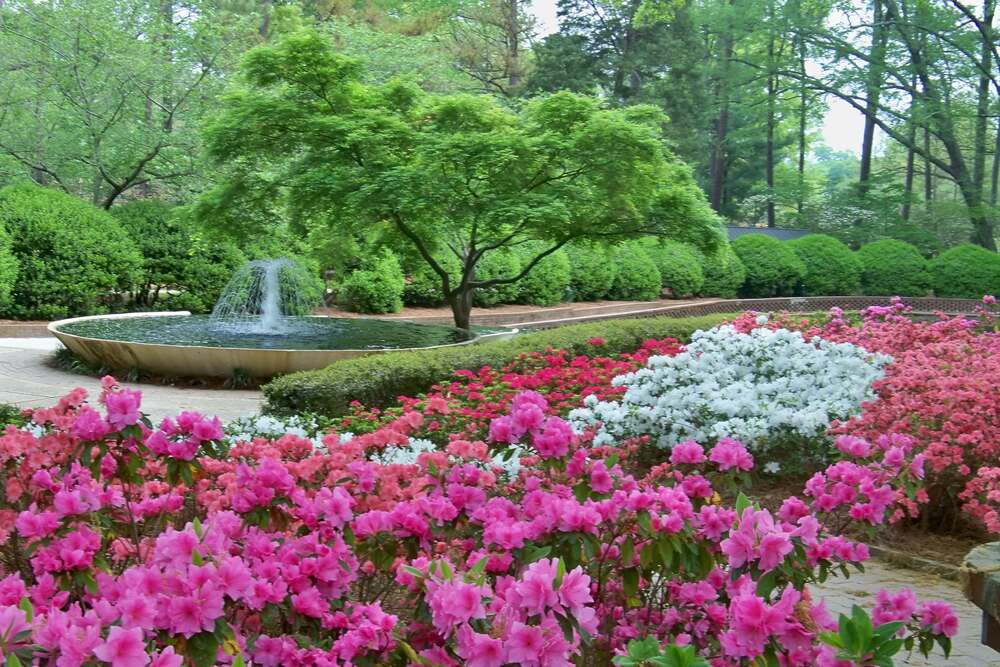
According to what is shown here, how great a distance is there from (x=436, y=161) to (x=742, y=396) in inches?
204

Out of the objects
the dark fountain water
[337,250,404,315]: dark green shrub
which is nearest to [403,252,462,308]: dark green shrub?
[337,250,404,315]: dark green shrub

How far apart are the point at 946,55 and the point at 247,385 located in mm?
24211

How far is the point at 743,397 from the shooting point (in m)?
5.41

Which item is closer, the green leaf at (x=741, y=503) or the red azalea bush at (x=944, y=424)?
the green leaf at (x=741, y=503)

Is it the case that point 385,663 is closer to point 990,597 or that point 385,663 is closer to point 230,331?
point 990,597

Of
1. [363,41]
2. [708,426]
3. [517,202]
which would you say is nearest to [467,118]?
[517,202]

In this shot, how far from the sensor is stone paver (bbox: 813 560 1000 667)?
3.26 metres

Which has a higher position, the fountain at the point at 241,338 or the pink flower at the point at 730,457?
the pink flower at the point at 730,457

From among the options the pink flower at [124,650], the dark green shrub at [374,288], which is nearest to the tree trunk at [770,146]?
the dark green shrub at [374,288]

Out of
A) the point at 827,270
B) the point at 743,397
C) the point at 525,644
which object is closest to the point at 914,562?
the point at 743,397

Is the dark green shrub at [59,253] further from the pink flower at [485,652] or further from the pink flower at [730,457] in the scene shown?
the pink flower at [485,652]

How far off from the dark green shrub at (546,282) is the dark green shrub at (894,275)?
957 cm

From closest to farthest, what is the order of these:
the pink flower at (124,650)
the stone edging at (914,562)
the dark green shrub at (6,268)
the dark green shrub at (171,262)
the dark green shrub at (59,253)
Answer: the pink flower at (124,650) < the stone edging at (914,562) < the dark green shrub at (6,268) < the dark green shrub at (59,253) < the dark green shrub at (171,262)

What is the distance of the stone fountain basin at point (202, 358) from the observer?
27.9 feet
